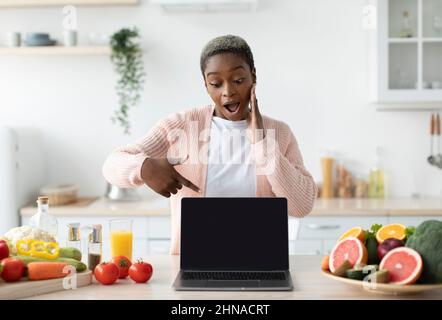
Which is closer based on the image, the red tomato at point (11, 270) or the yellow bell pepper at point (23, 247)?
the red tomato at point (11, 270)

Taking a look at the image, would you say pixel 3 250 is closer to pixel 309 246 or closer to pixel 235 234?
pixel 235 234

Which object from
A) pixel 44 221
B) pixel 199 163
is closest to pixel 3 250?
pixel 44 221

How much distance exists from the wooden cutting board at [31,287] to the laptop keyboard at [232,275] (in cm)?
28

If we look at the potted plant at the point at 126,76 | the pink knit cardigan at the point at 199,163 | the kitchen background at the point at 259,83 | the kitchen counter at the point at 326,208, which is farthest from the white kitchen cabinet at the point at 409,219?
the potted plant at the point at 126,76

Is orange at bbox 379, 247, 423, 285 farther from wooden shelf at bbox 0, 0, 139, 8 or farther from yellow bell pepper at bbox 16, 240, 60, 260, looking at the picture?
wooden shelf at bbox 0, 0, 139, 8

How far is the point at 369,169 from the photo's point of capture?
3.79m

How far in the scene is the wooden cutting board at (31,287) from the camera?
1.54 meters

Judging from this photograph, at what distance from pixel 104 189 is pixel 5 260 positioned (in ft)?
7.47

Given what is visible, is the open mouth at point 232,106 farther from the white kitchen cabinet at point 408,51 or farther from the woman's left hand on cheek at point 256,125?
the white kitchen cabinet at point 408,51

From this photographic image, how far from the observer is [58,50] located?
362 cm

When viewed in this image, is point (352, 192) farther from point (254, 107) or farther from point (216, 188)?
point (254, 107)

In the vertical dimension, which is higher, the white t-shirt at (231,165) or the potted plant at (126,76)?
the potted plant at (126,76)

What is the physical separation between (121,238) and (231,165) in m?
0.50

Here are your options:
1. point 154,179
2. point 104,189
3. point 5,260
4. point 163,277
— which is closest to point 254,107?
point 154,179
